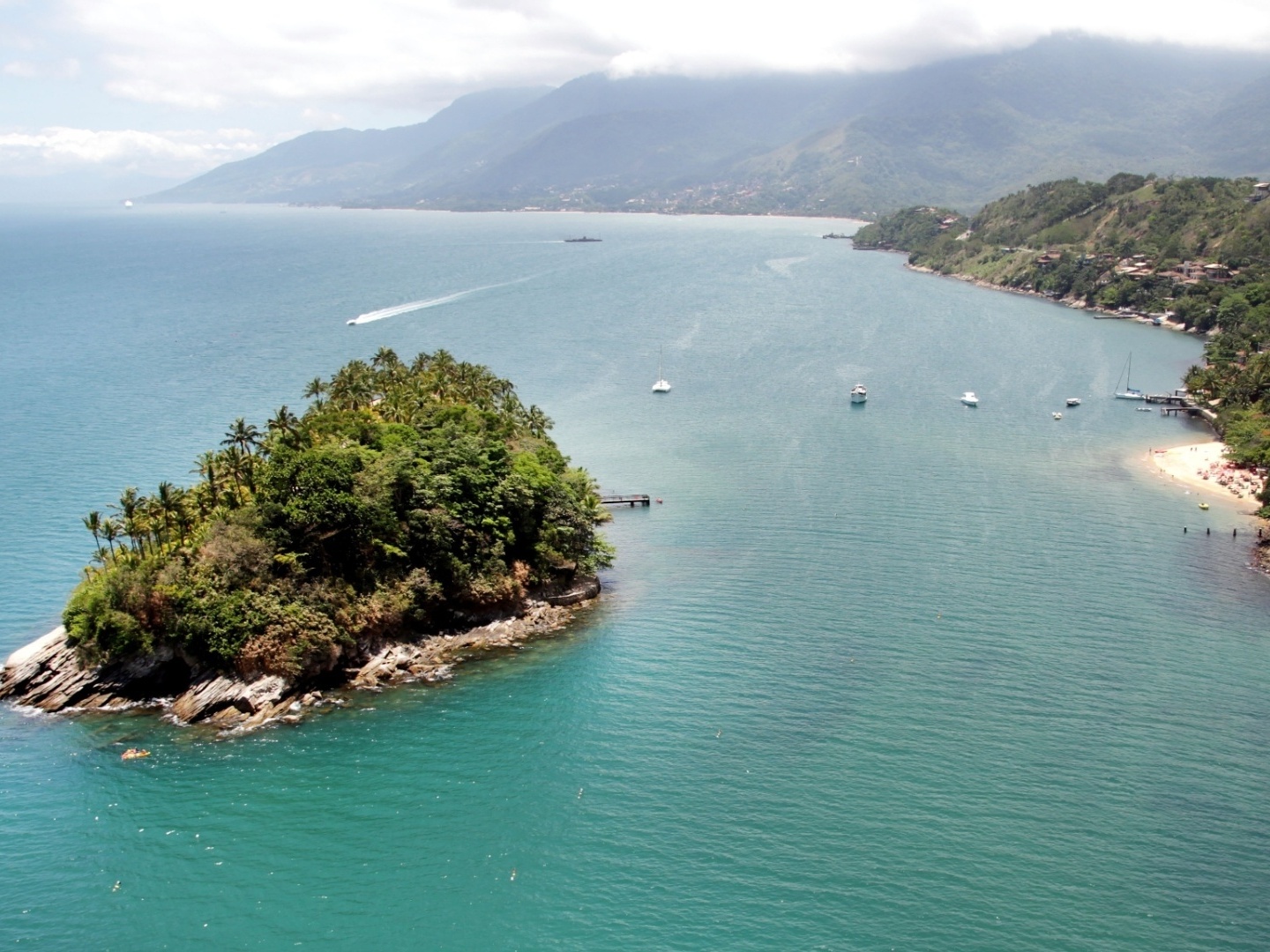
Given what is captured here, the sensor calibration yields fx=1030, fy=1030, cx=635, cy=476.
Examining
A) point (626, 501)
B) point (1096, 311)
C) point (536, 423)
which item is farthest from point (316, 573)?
point (1096, 311)

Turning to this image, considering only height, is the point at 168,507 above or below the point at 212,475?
below

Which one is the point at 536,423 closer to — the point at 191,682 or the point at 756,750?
the point at 191,682

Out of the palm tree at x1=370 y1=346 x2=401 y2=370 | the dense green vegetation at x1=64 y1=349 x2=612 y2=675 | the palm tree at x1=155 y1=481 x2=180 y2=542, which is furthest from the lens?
the palm tree at x1=370 y1=346 x2=401 y2=370

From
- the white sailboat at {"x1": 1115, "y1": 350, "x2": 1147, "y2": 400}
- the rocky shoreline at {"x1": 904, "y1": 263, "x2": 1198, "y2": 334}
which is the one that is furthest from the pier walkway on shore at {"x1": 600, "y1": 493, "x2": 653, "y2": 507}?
the rocky shoreline at {"x1": 904, "y1": 263, "x2": 1198, "y2": 334}

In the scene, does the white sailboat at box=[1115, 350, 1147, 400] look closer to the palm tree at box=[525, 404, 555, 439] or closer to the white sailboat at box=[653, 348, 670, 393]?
the white sailboat at box=[653, 348, 670, 393]

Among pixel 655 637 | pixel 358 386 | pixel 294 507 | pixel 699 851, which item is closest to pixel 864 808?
pixel 699 851

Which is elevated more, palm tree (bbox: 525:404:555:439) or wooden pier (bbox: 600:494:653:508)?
palm tree (bbox: 525:404:555:439)

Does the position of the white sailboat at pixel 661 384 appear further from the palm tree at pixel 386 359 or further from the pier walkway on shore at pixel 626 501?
the pier walkway on shore at pixel 626 501
